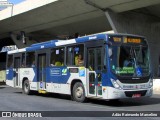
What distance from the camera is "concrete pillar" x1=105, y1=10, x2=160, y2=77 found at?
30584mm

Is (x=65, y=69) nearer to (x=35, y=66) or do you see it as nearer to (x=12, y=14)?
(x=35, y=66)

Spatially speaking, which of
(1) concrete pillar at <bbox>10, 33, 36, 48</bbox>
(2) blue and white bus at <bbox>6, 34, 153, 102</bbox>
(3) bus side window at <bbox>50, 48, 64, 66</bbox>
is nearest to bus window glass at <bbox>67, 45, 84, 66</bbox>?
(2) blue and white bus at <bbox>6, 34, 153, 102</bbox>

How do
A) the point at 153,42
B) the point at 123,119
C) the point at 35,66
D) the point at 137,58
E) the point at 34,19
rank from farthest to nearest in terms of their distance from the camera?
the point at 34,19 < the point at 153,42 < the point at 35,66 < the point at 137,58 < the point at 123,119

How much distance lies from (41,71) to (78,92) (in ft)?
13.0

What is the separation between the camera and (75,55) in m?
15.9

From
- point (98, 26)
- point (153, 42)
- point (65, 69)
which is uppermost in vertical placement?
point (98, 26)

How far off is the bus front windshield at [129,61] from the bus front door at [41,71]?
5732mm

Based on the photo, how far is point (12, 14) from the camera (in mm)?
39156

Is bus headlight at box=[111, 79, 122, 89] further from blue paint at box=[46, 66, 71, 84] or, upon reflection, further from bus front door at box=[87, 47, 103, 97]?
blue paint at box=[46, 66, 71, 84]

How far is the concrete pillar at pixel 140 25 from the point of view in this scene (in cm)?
3058

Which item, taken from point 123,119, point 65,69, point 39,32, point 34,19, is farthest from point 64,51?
point 39,32

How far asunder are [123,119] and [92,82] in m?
5.22

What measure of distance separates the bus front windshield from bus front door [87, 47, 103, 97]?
2.05ft

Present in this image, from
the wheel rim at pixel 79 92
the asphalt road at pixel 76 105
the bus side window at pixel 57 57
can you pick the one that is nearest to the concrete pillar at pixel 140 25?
the bus side window at pixel 57 57
